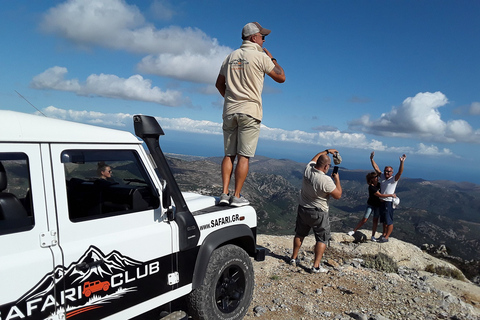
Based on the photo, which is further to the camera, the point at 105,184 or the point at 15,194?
the point at 105,184

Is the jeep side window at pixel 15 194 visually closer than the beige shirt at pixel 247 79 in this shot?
Yes

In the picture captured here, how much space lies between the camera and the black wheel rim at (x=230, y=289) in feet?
12.9

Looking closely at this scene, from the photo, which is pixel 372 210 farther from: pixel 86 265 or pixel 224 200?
pixel 86 265

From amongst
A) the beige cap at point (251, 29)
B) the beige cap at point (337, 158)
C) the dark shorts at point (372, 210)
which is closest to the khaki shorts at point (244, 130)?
the beige cap at point (251, 29)

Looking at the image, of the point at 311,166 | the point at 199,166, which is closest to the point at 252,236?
the point at 311,166

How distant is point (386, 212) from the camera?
29.4 feet

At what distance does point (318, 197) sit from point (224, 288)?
295 cm

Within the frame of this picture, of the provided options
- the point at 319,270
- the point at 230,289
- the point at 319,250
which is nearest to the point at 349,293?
the point at 319,270

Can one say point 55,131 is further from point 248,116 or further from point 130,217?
point 248,116

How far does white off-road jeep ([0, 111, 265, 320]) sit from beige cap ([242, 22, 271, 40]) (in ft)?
7.36

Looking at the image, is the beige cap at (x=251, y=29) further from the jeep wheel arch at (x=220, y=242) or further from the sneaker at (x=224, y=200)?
the jeep wheel arch at (x=220, y=242)

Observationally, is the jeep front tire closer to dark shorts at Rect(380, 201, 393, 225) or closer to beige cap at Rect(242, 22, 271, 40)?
beige cap at Rect(242, 22, 271, 40)

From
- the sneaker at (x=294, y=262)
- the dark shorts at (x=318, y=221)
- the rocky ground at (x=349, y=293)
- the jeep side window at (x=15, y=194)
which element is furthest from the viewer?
the sneaker at (x=294, y=262)

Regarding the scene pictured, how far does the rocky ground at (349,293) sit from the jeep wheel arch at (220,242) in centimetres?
116
